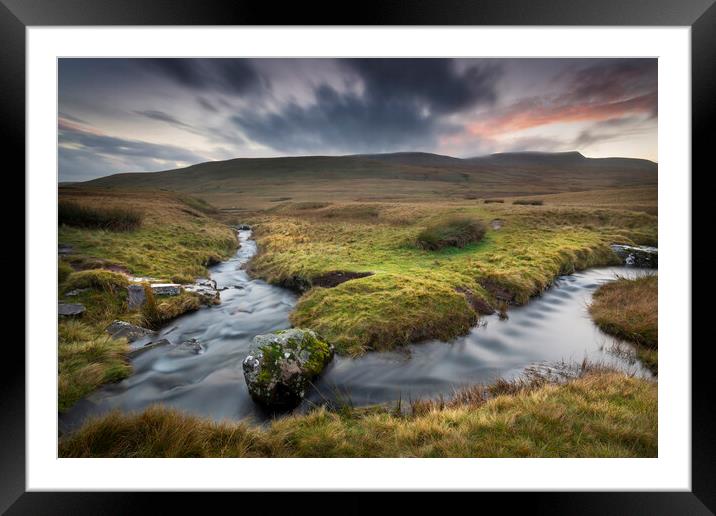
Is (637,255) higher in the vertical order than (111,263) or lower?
higher

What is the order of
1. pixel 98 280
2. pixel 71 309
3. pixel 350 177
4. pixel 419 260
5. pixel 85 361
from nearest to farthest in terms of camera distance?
pixel 85 361 < pixel 71 309 < pixel 98 280 < pixel 419 260 < pixel 350 177

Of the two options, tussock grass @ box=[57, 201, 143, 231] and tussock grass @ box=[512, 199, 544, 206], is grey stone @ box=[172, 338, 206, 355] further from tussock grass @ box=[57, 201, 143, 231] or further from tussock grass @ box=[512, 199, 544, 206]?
tussock grass @ box=[512, 199, 544, 206]

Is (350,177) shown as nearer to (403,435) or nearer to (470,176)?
(470,176)

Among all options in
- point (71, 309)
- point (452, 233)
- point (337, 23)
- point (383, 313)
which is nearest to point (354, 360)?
point (383, 313)

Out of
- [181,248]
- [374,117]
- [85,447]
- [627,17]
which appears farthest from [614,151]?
[181,248]

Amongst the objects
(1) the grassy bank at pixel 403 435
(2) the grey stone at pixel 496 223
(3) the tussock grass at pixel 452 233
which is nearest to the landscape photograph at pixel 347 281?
(1) the grassy bank at pixel 403 435

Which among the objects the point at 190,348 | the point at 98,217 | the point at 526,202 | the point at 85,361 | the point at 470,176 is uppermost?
the point at 470,176
